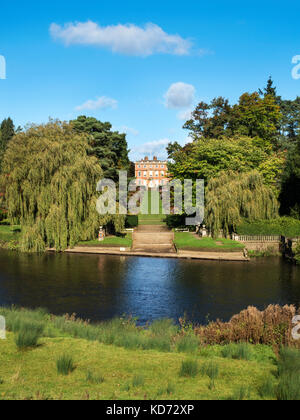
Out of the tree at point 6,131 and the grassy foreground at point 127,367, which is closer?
the grassy foreground at point 127,367

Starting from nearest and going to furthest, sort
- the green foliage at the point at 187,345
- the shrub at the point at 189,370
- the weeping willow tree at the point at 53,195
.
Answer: the shrub at the point at 189,370 < the green foliage at the point at 187,345 < the weeping willow tree at the point at 53,195

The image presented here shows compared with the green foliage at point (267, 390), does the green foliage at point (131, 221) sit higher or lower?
higher

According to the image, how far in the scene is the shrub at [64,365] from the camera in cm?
824

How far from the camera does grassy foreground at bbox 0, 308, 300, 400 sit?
7.19m

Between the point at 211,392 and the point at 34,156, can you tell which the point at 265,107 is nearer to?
the point at 34,156

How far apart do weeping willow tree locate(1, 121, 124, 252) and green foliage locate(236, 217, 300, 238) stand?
40.2 feet

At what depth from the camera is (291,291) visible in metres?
21.9

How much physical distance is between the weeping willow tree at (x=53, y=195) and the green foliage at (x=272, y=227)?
12.3 m

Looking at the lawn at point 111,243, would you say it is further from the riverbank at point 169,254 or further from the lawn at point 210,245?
the lawn at point 210,245

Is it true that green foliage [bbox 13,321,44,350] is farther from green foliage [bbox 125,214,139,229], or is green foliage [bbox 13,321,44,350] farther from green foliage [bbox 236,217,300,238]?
green foliage [bbox 125,214,139,229]

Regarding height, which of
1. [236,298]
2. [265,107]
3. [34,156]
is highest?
[265,107]

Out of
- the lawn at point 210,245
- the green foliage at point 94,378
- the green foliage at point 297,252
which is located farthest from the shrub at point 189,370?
the lawn at point 210,245
